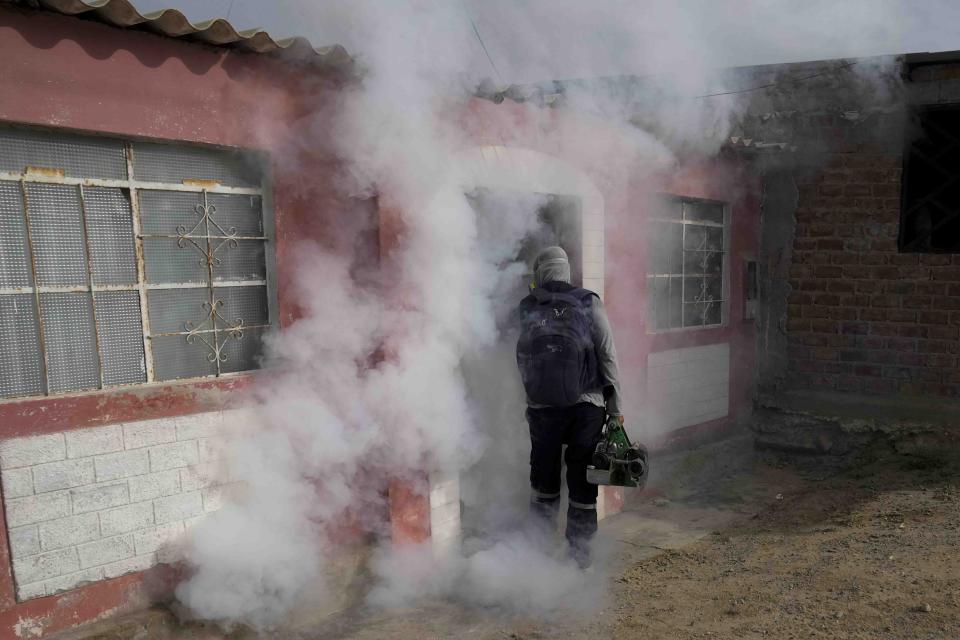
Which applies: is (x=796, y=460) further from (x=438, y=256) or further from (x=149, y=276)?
(x=149, y=276)

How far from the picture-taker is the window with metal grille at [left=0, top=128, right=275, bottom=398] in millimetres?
3410

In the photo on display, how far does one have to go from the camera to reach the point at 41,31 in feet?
10.7

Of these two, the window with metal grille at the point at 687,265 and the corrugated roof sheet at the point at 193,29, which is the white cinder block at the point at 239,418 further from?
the window with metal grille at the point at 687,265

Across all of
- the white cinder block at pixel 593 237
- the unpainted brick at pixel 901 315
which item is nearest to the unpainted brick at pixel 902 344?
the unpainted brick at pixel 901 315

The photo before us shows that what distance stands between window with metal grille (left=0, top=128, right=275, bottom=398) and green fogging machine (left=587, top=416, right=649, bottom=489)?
88.0 inches

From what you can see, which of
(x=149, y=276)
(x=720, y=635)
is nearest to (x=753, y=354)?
(x=720, y=635)

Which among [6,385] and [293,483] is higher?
[6,385]

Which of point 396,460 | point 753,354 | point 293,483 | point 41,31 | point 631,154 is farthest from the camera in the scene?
point 753,354

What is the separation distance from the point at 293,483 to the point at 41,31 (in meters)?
2.72

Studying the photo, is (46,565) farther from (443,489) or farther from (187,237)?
(443,489)

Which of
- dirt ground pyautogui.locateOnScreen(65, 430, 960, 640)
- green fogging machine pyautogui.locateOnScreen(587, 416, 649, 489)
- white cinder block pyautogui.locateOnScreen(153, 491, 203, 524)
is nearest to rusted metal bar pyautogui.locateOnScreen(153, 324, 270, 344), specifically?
white cinder block pyautogui.locateOnScreen(153, 491, 203, 524)

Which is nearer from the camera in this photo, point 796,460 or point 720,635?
point 720,635

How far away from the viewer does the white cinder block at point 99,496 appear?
11.6 ft

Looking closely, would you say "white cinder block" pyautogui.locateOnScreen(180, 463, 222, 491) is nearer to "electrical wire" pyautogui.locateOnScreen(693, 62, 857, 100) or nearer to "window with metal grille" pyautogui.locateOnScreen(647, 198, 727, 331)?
"window with metal grille" pyautogui.locateOnScreen(647, 198, 727, 331)
